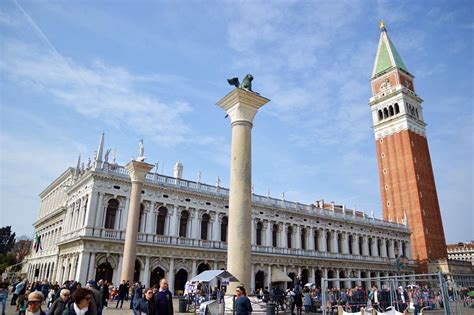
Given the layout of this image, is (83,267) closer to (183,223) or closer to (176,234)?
(176,234)

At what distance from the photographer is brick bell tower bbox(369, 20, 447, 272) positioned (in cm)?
5416

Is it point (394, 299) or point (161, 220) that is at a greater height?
point (161, 220)

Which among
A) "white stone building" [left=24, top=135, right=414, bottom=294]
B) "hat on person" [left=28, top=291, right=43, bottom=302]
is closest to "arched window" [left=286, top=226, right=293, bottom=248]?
"white stone building" [left=24, top=135, right=414, bottom=294]

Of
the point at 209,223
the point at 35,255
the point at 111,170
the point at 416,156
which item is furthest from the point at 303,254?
the point at 35,255

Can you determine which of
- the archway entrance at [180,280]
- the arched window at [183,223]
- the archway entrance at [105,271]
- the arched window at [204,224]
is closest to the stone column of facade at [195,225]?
the arched window at [183,223]

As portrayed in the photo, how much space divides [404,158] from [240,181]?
51.3 metres

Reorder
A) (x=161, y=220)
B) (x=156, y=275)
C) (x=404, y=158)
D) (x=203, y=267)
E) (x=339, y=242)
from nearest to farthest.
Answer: (x=156, y=275), (x=161, y=220), (x=203, y=267), (x=339, y=242), (x=404, y=158)

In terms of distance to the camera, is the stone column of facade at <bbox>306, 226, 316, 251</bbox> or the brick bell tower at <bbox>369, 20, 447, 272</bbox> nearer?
the stone column of facade at <bbox>306, 226, 316, 251</bbox>

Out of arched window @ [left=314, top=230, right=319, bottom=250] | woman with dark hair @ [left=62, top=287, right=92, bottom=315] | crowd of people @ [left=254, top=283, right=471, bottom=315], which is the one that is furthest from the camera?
arched window @ [left=314, top=230, right=319, bottom=250]

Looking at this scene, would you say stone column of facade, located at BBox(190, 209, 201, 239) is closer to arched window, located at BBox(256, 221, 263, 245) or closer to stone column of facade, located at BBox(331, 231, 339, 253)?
arched window, located at BBox(256, 221, 263, 245)

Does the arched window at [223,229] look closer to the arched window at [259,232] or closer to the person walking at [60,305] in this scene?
the arched window at [259,232]

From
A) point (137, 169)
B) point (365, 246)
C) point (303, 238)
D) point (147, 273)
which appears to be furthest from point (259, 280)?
point (137, 169)

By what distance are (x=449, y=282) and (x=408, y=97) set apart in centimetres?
5763

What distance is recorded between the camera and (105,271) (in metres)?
28.0
